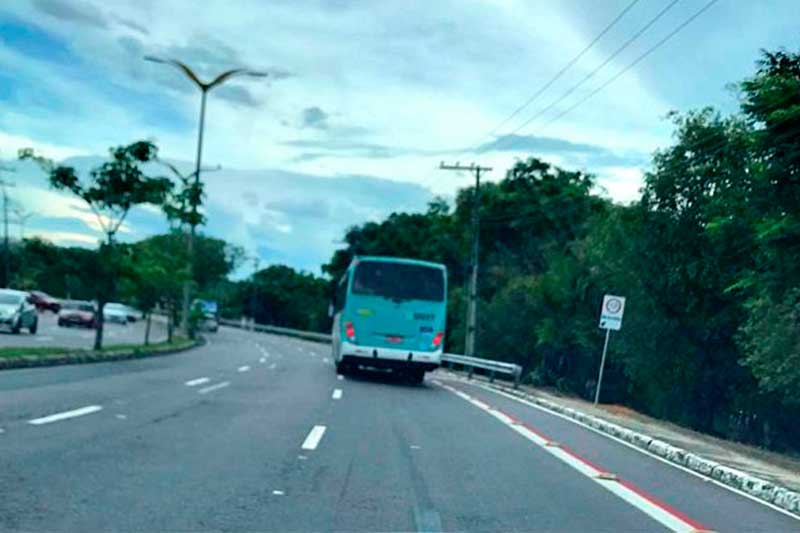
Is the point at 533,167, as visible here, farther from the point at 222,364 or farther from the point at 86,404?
the point at 86,404

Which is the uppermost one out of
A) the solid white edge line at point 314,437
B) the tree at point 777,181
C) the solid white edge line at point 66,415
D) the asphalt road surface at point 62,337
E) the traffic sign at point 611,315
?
the tree at point 777,181

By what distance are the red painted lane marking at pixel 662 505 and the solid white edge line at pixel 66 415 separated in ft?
23.9

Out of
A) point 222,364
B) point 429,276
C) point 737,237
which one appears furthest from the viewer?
point 222,364

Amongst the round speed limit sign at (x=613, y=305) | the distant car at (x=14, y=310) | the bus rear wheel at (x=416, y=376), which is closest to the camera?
the round speed limit sign at (x=613, y=305)

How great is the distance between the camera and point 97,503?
8.58m

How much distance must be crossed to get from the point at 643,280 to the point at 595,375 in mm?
13550

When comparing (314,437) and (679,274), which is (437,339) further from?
(314,437)

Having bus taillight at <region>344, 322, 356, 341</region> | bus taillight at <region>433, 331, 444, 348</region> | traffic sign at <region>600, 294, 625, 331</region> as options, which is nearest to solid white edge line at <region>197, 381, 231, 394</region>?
bus taillight at <region>344, 322, 356, 341</region>

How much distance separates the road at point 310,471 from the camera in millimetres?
8758

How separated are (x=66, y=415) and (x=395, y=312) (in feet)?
54.2

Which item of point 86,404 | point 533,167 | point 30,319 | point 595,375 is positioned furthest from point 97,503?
point 533,167

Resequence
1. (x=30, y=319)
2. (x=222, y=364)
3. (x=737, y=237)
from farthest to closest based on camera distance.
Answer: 1. (x=30, y=319)
2. (x=222, y=364)
3. (x=737, y=237)

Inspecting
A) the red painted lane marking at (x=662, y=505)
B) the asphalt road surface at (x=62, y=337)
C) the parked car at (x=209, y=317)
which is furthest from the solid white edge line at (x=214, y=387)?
the parked car at (x=209, y=317)

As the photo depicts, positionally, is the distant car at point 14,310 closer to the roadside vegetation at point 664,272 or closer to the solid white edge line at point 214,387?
the roadside vegetation at point 664,272
